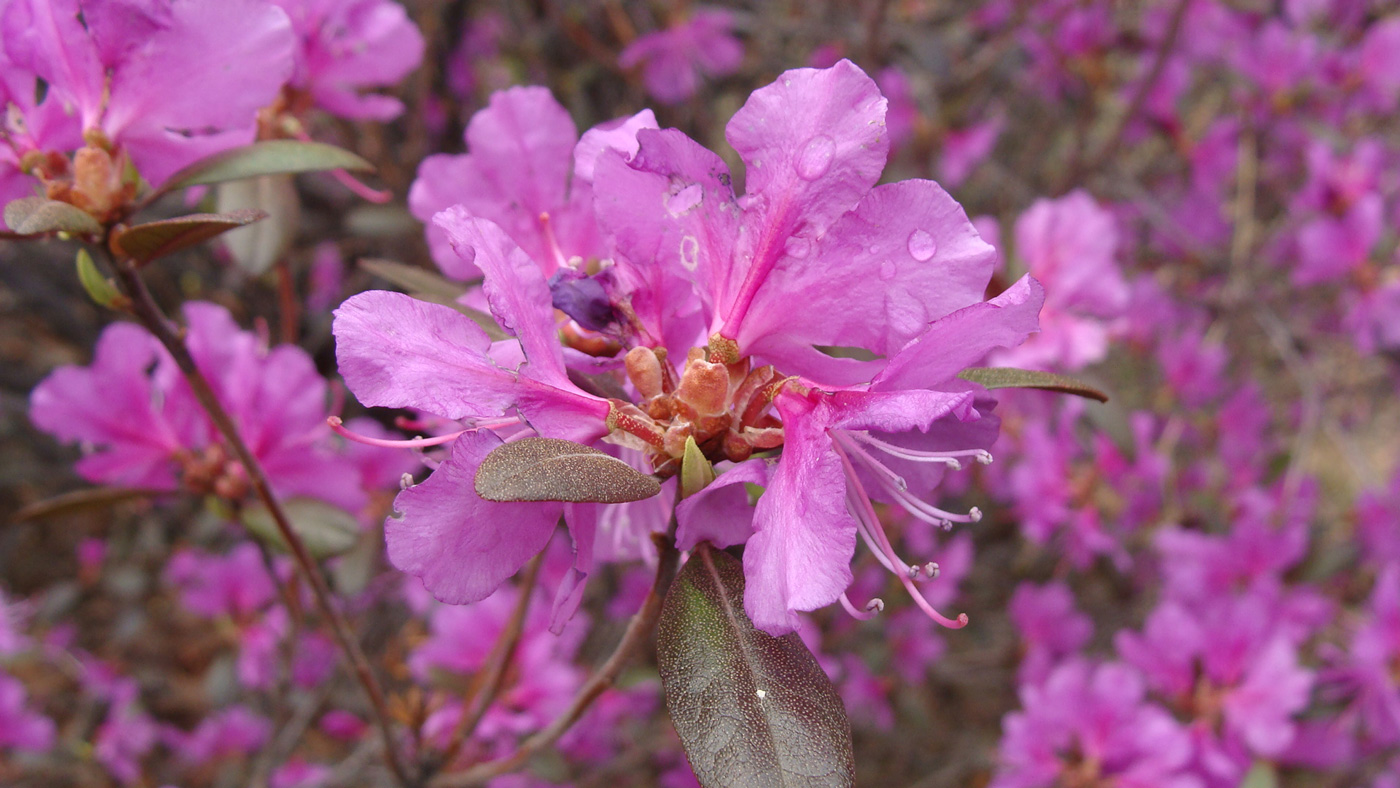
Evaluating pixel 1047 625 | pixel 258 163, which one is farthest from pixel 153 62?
pixel 1047 625

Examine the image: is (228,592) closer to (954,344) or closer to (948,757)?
(954,344)

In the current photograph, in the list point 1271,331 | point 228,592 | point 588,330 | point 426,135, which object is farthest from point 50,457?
point 1271,331

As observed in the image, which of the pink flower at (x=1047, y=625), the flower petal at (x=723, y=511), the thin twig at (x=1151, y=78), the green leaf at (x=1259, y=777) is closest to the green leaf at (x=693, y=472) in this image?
the flower petal at (x=723, y=511)

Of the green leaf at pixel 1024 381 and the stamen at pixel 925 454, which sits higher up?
the green leaf at pixel 1024 381

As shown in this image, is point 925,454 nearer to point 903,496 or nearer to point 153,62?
point 903,496

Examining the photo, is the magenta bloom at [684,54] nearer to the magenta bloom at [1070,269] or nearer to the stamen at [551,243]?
the magenta bloom at [1070,269]

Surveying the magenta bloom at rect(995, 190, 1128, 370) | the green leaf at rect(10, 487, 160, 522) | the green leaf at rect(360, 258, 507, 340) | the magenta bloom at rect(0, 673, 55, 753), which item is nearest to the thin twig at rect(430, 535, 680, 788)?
the green leaf at rect(360, 258, 507, 340)
